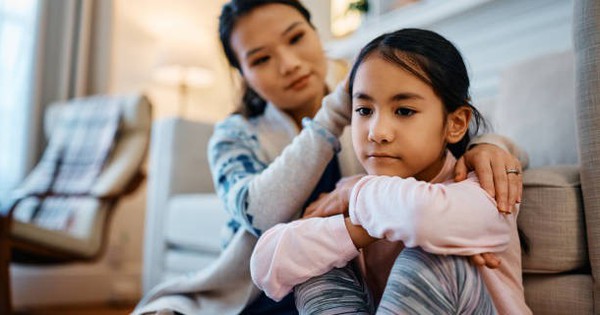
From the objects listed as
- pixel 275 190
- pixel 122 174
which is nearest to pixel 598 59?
pixel 275 190

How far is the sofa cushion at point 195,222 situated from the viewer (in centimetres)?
158

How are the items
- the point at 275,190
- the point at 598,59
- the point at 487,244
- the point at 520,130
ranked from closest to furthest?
1. the point at 487,244
2. the point at 598,59
3. the point at 275,190
4. the point at 520,130

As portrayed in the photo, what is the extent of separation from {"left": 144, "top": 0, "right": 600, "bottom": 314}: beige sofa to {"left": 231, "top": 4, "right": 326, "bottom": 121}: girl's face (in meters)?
0.44

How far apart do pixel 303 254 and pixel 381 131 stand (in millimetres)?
184

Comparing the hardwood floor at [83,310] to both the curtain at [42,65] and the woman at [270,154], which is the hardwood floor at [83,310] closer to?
the curtain at [42,65]

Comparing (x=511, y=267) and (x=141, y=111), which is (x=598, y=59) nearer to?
(x=511, y=267)

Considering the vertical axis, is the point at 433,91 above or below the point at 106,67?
above

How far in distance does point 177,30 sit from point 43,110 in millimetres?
837

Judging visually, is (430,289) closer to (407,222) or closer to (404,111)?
(407,222)

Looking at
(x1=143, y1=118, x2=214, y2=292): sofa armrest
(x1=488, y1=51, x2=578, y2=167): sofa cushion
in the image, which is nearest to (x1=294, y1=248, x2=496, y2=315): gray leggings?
(x1=488, y1=51, x2=578, y2=167): sofa cushion

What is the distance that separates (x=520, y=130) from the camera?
1281 mm

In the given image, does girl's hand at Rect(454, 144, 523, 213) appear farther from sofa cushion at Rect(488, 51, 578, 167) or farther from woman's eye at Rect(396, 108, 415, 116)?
sofa cushion at Rect(488, 51, 578, 167)

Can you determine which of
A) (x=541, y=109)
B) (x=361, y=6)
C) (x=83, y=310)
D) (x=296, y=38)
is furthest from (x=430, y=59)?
(x=83, y=310)

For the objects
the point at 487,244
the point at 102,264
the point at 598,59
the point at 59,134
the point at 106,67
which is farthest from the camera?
the point at 106,67
